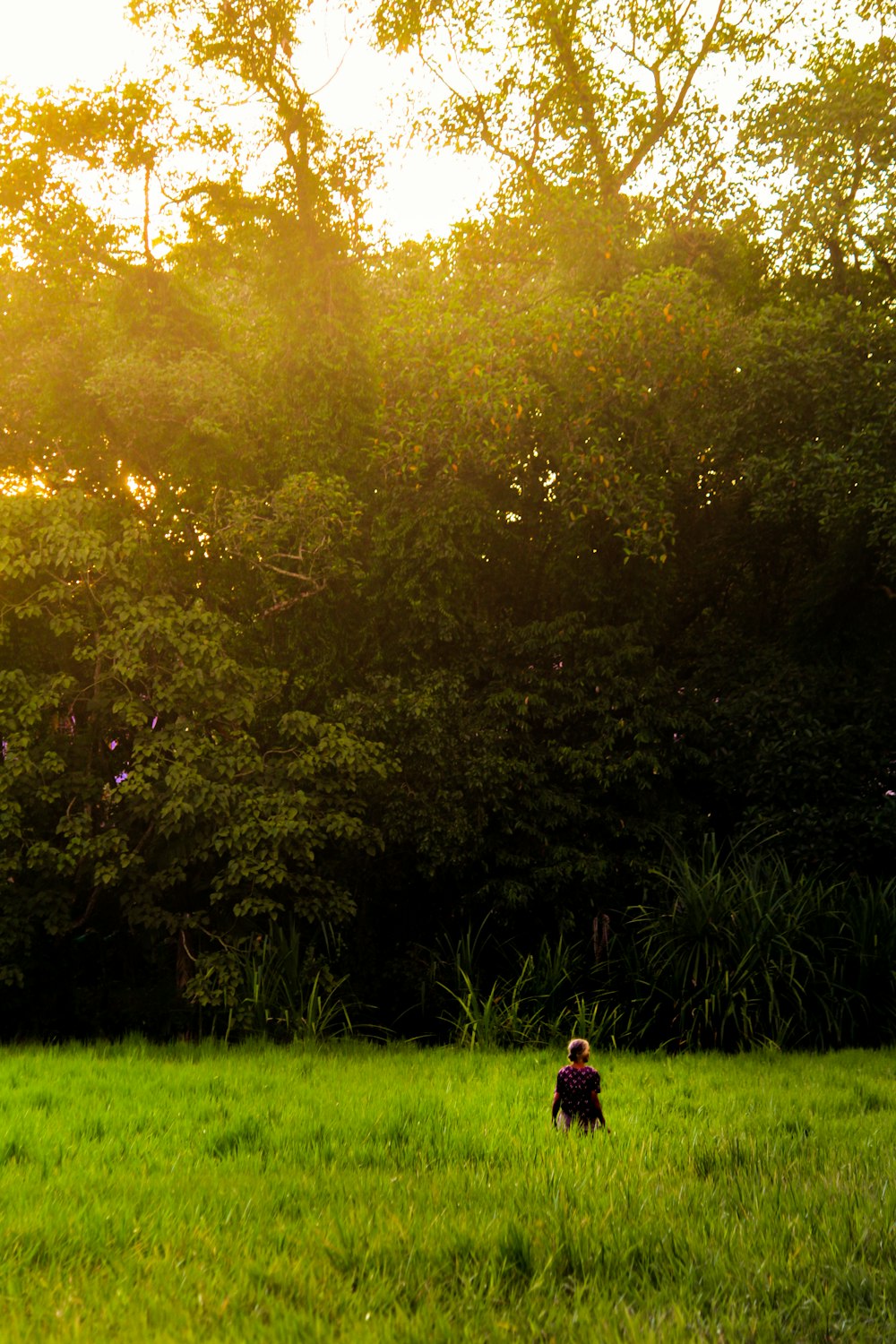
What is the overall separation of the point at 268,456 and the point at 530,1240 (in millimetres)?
10044

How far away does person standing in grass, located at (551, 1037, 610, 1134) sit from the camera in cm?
552

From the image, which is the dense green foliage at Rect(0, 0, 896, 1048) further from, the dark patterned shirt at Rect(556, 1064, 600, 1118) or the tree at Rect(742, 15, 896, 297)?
the dark patterned shirt at Rect(556, 1064, 600, 1118)

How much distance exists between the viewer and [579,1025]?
1008cm

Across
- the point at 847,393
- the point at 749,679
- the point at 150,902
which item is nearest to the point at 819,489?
the point at 847,393

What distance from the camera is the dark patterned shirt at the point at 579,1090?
552 cm

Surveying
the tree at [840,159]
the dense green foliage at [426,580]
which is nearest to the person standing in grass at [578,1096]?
the dense green foliage at [426,580]

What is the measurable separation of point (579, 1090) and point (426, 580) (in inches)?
308

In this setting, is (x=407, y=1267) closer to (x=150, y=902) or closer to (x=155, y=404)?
(x=150, y=902)

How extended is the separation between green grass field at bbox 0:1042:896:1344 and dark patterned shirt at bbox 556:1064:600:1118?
16 cm

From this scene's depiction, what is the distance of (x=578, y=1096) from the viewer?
5543 millimetres

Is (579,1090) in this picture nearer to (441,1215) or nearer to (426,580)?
(441,1215)

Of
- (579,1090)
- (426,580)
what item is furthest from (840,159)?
(579,1090)

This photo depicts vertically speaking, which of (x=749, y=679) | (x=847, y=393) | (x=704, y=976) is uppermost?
(x=847, y=393)

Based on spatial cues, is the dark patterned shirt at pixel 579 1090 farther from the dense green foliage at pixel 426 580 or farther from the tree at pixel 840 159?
the tree at pixel 840 159
